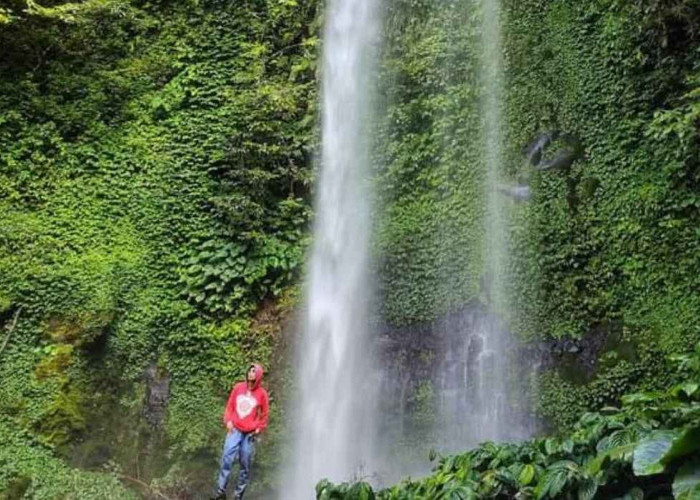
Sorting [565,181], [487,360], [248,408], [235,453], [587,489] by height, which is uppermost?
[565,181]

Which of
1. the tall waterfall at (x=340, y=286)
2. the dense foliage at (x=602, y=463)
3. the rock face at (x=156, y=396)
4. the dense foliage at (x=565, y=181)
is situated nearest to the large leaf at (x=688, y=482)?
the dense foliage at (x=602, y=463)

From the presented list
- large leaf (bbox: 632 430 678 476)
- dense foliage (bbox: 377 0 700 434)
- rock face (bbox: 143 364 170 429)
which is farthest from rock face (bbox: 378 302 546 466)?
large leaf (bbox: 632 430 678 476)

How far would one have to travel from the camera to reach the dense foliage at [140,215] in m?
7.40

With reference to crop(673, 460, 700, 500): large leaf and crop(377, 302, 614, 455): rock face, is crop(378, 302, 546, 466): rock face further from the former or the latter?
crop(673, 460, 700, 500): large leaf

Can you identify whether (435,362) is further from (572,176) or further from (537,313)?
(572,176)

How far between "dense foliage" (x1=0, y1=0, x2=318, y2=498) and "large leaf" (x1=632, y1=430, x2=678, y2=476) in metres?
5.76

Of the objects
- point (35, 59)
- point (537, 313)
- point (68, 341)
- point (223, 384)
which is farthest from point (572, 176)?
point (35, 59)

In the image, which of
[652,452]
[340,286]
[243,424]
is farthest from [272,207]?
[652,452]

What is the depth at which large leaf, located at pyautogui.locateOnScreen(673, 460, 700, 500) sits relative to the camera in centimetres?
208

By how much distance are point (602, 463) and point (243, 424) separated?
4.05 metres

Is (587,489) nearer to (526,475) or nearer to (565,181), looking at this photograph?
(526,475)

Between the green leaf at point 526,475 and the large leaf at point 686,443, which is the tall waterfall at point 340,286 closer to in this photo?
the green leaf at point 526,475

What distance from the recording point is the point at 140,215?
863cm

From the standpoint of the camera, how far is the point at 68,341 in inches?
299
